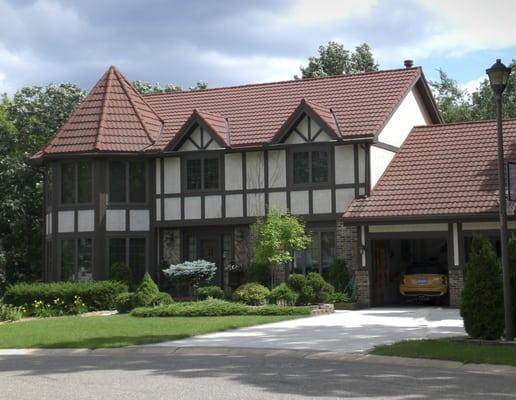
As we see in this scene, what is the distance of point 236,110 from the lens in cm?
3372

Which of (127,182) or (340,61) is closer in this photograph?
(127,182)

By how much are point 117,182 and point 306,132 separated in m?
7.43

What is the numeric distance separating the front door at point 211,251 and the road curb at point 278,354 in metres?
14.4

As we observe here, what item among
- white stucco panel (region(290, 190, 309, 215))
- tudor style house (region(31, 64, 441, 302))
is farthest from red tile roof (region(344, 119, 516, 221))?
white stucco panel (region(290, 190, 309, 215))

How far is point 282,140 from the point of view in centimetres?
2992

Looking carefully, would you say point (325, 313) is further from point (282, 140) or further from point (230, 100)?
point (230, 100)

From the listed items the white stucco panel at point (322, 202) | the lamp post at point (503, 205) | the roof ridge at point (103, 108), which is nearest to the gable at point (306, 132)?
the white stucco panel at point (322, 202)

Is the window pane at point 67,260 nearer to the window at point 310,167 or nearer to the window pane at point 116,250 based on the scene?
the window pane at point 116,250

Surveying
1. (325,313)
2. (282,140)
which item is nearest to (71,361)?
(325,313)

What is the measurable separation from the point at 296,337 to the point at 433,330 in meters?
3.35

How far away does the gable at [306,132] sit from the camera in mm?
29547

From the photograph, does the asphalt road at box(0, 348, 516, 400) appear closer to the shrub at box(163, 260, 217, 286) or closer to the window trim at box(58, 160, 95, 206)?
the shrub at box(163, 260, 217, 286)

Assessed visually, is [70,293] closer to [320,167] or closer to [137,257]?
[137,257]

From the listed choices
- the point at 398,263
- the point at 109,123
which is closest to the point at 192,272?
the point at 109,123
